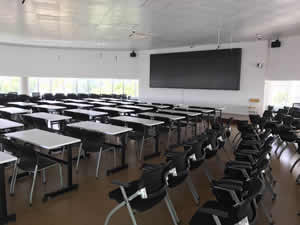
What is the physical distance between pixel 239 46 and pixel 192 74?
2647 mm

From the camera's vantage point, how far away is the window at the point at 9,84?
1242 cm

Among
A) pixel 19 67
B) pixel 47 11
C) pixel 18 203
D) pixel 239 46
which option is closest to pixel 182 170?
pixel 18 203

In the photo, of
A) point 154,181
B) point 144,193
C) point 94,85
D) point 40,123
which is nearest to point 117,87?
point 94,85

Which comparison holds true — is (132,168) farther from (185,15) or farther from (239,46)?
(239,46)

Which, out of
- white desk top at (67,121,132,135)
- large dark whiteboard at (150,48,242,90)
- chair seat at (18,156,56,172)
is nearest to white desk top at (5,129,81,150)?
chair seat at (18,156,56,172)

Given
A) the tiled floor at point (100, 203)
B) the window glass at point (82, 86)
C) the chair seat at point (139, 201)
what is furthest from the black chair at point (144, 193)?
the window glass at point (82, 86)

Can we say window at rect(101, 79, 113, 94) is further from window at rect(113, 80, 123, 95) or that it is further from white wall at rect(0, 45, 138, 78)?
white wall at rect(0, 45, 138, 78)

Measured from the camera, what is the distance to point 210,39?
1004cm

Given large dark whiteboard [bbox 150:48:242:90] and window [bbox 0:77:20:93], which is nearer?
large dark whiteboard [bbox 150:48:242:90]

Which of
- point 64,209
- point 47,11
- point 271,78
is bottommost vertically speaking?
point 64,209

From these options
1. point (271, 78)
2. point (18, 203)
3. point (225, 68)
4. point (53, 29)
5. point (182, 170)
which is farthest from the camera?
point (225, 68)

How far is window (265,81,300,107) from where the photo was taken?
32.1ft

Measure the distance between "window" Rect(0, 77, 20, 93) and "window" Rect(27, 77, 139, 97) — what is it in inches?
26.5

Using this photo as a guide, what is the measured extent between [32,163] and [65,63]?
36.5 feet
